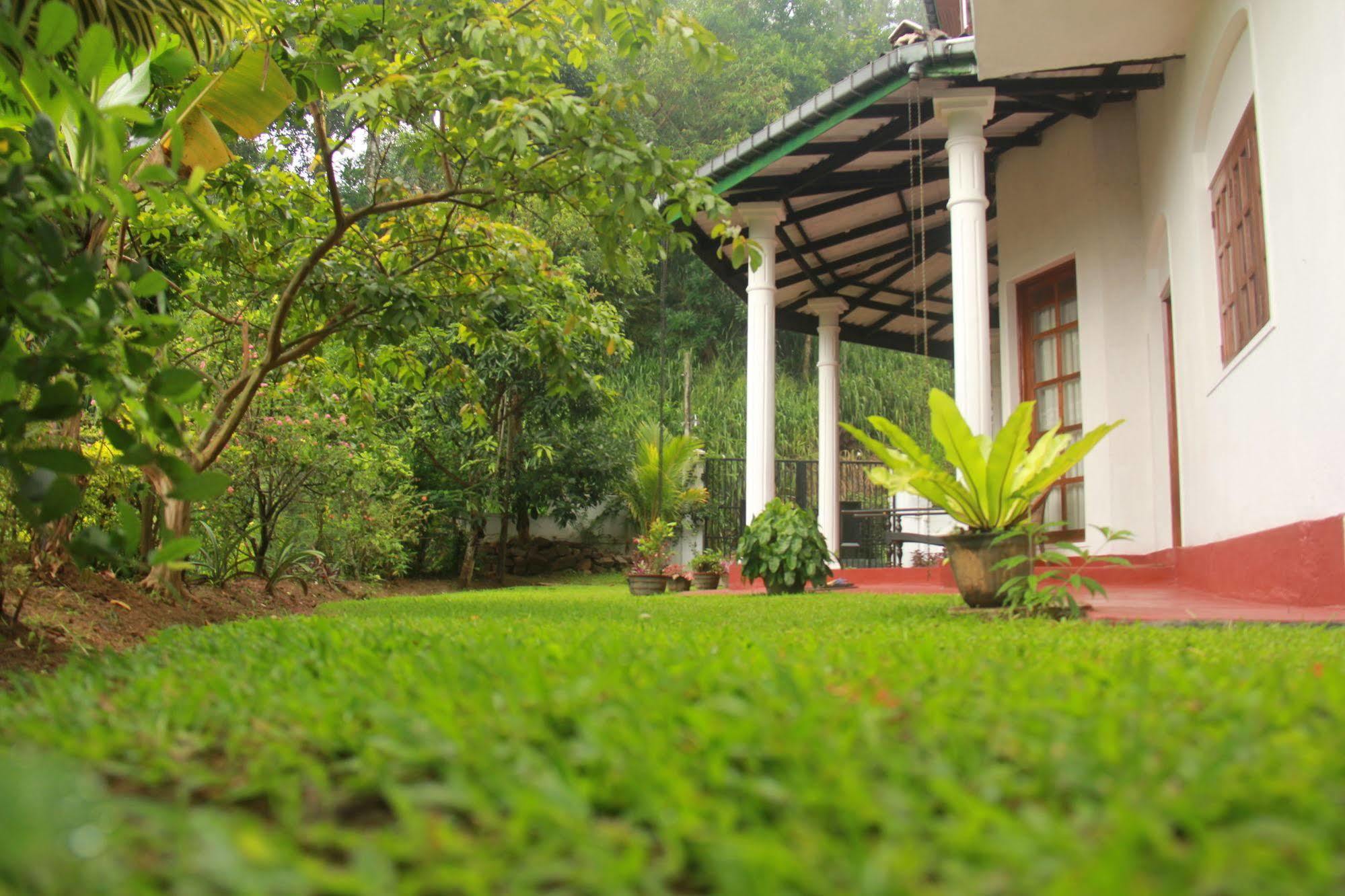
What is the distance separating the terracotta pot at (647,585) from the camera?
10.6m

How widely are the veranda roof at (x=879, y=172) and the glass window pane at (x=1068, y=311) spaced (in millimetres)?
1244

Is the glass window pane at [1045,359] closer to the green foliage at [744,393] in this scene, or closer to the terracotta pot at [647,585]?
the terracotta pot at [647,585]

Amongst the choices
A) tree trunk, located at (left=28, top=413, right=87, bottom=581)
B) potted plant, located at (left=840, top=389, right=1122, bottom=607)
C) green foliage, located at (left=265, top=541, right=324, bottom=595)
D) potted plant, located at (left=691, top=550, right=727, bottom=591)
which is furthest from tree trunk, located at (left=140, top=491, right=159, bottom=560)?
potted plant, located at (left=691, top=550, right=727, bottom=591)

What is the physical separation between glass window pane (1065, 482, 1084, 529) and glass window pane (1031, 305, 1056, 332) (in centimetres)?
157

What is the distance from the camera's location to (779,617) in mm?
4527

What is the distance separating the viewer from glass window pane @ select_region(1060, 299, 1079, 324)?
8977mm

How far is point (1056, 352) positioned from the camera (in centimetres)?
916

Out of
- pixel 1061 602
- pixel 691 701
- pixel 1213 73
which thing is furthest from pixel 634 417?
pixel 691 701

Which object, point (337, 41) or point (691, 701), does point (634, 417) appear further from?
point (691, 701)

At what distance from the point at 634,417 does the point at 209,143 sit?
17.1 metres

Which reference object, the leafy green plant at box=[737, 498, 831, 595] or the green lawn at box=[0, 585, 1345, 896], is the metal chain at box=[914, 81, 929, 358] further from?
the green lawn at box=[0, 585, 1345, 896]

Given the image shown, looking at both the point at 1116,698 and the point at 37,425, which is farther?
the point at 37,425

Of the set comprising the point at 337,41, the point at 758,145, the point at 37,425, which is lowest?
the point at 37,425

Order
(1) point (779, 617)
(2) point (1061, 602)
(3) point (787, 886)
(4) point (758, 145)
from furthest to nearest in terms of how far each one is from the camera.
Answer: (4) point (758, 145)
(1) point (779, 617)
(2) point (1061, 602)
(3) point (787, 886)
